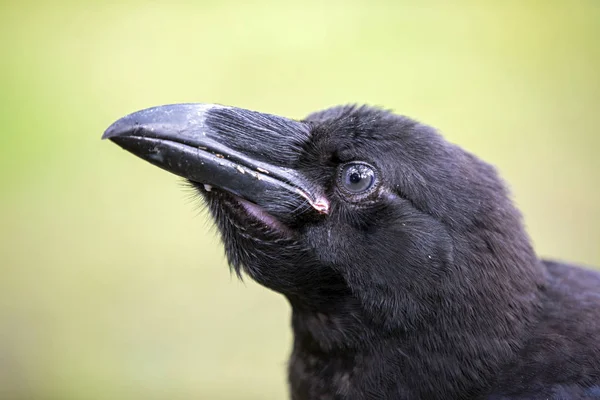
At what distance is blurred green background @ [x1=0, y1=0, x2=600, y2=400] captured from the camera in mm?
4602

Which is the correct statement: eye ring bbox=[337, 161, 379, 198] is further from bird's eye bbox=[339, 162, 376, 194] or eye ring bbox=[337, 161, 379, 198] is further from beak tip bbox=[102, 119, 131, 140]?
beak tip bbox=[102, 119, 131, 140]

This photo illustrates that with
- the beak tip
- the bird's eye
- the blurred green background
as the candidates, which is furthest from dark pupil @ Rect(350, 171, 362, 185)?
the blurred green background

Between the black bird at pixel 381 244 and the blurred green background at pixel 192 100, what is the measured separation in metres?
2.92

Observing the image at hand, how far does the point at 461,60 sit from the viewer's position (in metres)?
5.42

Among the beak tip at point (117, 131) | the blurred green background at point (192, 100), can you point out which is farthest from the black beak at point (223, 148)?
the blurred green background at point (192, 100)

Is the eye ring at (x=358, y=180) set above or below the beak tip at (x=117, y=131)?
below

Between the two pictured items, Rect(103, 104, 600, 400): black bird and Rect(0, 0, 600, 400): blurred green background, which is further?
Rect(0, 0, 600, 400): blurred green background

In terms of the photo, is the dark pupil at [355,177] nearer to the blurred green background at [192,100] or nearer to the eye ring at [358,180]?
the eye ring at [358,180]

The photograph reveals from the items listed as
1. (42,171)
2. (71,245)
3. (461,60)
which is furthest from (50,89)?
(461,60)

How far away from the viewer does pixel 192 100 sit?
4.98 m

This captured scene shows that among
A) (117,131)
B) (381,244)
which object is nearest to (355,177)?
(381,244)

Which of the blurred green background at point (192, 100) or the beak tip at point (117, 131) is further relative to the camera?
the blurred green background at point (192, 100)

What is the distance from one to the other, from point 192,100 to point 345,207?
352 cm

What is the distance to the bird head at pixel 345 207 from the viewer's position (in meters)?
1.66
